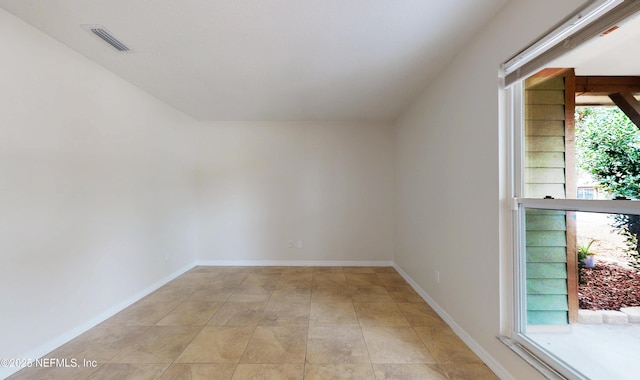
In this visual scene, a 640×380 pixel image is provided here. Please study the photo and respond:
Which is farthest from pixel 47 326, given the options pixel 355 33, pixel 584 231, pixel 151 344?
pixel 584 231

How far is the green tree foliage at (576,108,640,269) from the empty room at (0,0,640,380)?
9 centimetres

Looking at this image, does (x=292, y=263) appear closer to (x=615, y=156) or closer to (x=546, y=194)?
(x=546, y=194)

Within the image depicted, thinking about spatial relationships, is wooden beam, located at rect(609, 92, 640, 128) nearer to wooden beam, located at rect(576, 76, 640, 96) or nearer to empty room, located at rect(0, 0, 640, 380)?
wooden beam, located at rect(576, 76, 640, 96)

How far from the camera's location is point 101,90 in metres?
2.46

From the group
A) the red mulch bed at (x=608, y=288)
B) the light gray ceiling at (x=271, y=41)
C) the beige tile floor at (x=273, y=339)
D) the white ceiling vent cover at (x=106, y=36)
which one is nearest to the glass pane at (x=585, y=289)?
the red mulch bed at (x=608, y=288)

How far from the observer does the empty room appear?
5.45 ft

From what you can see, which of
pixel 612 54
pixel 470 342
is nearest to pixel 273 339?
pixel 470 342

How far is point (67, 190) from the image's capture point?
2.12 meters

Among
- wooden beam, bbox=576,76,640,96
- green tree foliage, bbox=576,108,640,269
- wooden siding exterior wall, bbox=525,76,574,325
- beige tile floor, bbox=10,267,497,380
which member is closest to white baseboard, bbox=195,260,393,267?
beige tile floor, bbox=10,267,497,380

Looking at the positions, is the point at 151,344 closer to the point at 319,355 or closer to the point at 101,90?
the point at 319,355

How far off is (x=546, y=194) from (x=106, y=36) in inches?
131

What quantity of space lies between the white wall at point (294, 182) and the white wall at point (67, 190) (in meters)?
1.09

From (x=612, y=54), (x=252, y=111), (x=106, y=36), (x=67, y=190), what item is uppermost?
(x=252, y=111)

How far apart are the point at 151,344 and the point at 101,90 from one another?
2429 millimetres
